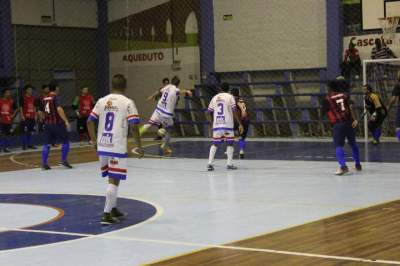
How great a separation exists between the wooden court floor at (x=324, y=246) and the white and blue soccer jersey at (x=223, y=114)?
6440 mm

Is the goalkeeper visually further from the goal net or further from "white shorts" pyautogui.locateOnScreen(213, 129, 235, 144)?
"white shorts" pyautogui.locateOnScreen(213, 129, 235, 144)

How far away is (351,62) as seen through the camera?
87.3 feet

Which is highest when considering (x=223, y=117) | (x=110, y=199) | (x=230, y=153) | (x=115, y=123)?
(x=115, y=123)

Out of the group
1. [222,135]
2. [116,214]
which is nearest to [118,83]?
[116,214]

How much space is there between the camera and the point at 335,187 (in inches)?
491

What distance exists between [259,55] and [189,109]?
3677 millimetres

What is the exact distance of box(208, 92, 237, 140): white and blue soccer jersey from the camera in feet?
51.9

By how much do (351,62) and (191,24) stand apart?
27.9 ft

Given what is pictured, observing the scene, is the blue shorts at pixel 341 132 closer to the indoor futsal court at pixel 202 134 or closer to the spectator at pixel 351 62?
the indoor futsal court at pixel 202 134

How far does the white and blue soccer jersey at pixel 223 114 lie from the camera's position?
623 inches

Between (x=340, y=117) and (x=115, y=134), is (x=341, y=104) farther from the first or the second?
(x=115, y=134)

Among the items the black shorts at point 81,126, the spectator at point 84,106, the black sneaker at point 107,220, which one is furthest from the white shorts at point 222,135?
the black shorts at point 81,126

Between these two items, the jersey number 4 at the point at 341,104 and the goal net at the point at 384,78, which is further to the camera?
the goal net at the point at 384,78

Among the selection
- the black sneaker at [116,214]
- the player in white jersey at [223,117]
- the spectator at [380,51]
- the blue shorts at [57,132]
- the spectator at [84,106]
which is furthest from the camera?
the spectator at [84,106]
